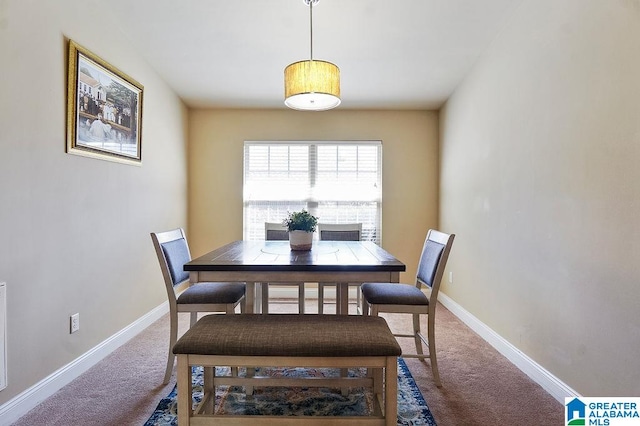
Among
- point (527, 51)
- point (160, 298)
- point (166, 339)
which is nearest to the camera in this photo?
point (527, 51)

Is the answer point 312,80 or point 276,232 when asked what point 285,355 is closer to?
point 312,80

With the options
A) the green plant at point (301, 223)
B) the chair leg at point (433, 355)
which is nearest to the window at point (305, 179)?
the green plant at point (301, 223)

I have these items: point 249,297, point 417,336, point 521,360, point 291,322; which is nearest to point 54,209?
point 249,297

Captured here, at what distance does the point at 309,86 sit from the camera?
2.14m

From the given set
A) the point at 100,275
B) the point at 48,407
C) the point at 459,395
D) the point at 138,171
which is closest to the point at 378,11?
the point at 138,171

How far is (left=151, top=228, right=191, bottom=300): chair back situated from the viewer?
2129mm

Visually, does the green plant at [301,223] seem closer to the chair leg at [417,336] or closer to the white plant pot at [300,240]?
the white plant pot at [300,240]

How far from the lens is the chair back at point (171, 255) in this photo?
213 cm

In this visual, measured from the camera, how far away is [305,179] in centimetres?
441

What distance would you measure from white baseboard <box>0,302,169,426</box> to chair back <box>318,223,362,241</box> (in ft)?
5.65

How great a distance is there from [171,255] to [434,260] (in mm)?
1598

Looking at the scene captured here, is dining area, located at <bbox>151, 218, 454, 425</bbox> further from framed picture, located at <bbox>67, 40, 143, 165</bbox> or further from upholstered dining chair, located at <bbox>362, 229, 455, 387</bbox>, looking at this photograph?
framed picture, located at <bbox>67, 40, 143, 165</bbox>

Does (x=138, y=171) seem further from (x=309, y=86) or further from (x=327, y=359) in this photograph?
(x=327, y=359)

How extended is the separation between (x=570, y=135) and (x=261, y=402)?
2.14m
